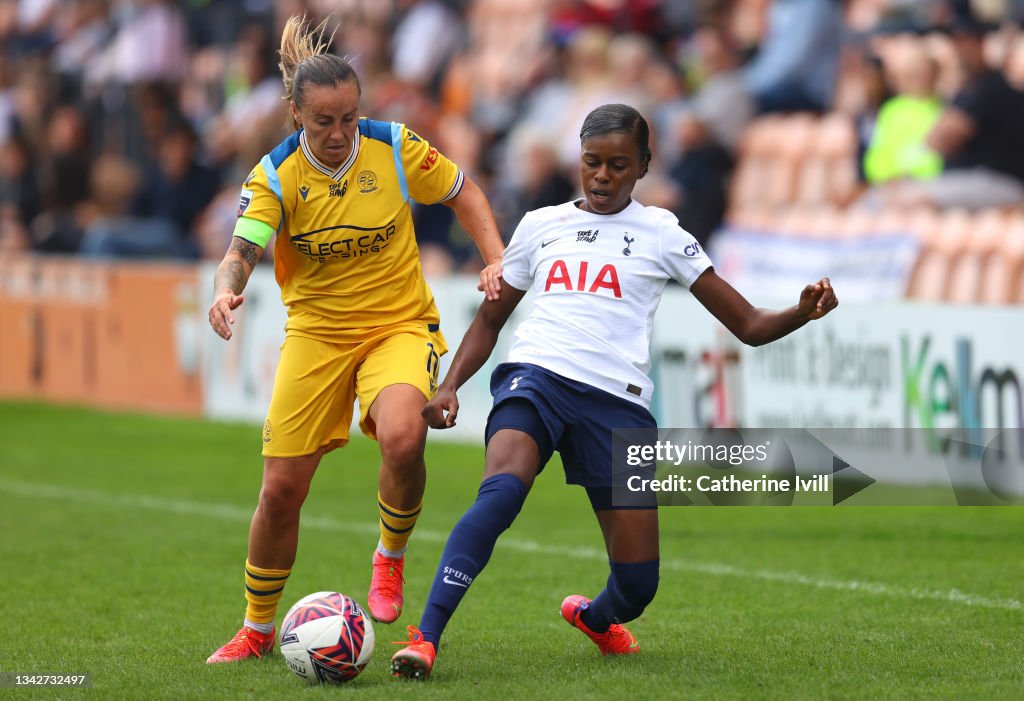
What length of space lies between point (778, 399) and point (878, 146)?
10.4ft

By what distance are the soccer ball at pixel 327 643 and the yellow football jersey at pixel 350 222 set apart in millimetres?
1329

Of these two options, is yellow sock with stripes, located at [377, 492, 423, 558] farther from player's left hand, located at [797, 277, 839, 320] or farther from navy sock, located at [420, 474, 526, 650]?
player's left hand, located at [797, 277, 839, 320]

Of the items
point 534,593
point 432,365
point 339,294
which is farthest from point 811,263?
point 339,294

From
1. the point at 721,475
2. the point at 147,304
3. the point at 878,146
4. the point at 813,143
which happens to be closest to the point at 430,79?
the point at 147,304

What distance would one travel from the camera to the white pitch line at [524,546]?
750 centimetres

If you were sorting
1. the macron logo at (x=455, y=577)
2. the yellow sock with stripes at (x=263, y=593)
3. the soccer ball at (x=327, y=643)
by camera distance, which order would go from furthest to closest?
the yellow sock with stripes at (x=263, y=593)
the soccer ball at (x=327, y=643)
the macron logo at (x=455, y=577)

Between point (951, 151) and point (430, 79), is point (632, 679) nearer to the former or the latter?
point (951, 151)

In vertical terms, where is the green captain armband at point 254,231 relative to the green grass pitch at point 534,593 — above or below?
above

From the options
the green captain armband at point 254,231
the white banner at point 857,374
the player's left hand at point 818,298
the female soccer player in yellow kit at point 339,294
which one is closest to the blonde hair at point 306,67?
the female soccer player in yellow kit at point 339,294

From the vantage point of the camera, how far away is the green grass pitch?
19.2ft

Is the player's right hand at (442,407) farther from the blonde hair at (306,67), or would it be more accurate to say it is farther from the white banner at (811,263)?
the white banner at (811,263)

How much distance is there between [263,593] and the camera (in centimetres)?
651

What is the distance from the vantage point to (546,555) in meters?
9.04

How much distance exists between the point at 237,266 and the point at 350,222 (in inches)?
22.5
